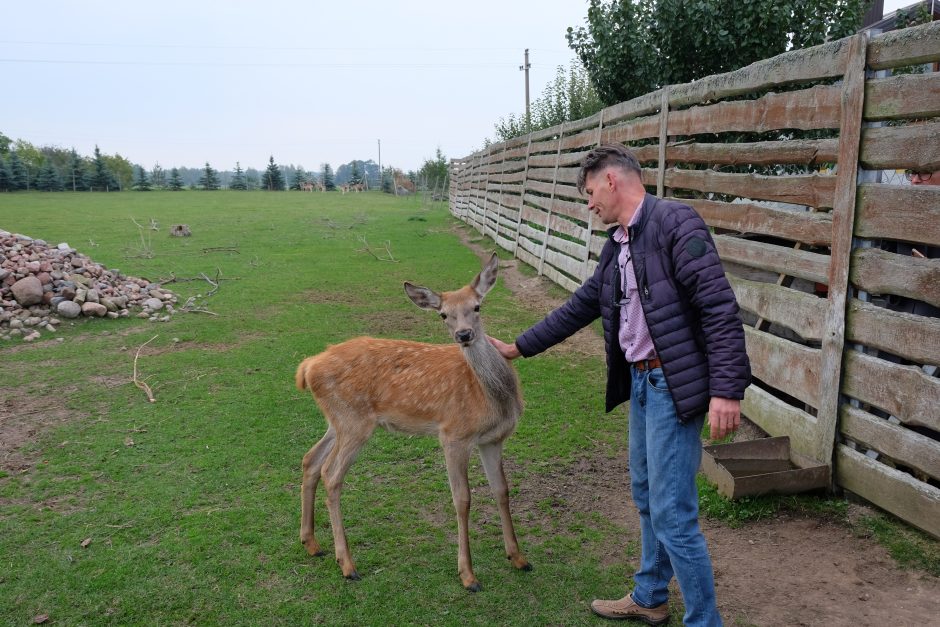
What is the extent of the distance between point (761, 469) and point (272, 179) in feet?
223

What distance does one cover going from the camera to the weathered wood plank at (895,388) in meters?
3.65

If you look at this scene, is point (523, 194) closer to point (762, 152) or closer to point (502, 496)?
point (762, 152)

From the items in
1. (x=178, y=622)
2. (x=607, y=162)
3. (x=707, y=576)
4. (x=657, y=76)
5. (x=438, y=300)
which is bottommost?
(x=178, y=622)

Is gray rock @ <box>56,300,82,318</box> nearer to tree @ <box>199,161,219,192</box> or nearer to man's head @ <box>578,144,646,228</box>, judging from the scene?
man's head @ <box>578,144,646,228</box>

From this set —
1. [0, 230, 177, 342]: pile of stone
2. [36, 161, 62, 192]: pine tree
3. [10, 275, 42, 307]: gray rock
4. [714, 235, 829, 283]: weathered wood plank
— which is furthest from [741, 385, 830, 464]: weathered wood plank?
[36, 161, 62, 192]: pine tree

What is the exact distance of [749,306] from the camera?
5.53 meters

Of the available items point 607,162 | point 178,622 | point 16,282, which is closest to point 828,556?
point 607,162

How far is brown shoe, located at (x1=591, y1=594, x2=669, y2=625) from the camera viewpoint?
11.2 feet

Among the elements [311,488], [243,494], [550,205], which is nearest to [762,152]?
[311,488]

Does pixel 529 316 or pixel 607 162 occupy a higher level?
pixel 607 162

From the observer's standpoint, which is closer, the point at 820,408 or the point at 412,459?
the point at 820,408

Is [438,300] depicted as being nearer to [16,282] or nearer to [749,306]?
[749,306]

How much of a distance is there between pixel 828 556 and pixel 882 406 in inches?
36.0

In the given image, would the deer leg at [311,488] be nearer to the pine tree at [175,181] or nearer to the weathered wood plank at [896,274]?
the weathered wood plank at [896,274]
